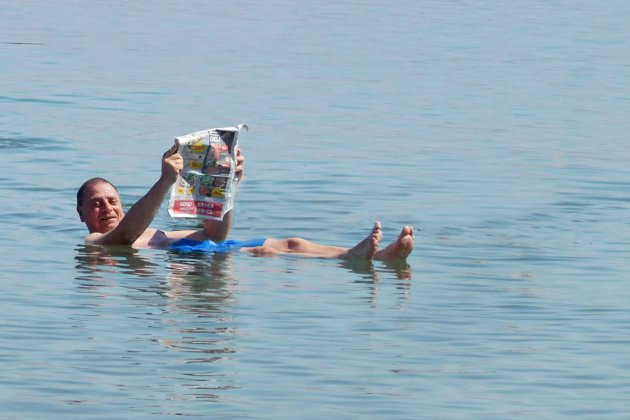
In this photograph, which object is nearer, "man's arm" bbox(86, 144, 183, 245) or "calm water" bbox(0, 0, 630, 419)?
"calm water" bbox(0, 0, 630, 419)

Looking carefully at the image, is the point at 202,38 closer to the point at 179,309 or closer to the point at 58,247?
the point at 58,247

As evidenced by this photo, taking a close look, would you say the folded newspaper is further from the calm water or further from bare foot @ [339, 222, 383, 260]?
bare foot @ [339, 222, 383, 260]

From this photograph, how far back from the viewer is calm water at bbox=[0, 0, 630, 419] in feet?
26.2

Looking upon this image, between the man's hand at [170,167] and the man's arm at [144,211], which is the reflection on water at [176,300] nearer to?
the man's arm at [144,211]

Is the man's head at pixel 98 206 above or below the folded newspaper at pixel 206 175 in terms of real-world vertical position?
below

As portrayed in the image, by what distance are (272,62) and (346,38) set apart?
3.90m

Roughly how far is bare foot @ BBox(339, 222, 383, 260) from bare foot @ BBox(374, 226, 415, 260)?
0.29ft

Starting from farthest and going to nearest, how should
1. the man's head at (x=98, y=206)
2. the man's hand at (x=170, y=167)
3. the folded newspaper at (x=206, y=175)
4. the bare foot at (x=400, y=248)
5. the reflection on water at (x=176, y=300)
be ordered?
the man's head at (x=98, y=206) < the bare foot at (x=400, y=248) < the folded newspaper at (x=206, y=175) < the man's hand at (x=170, y=167) < the reflection on water at (x=176, y=300)

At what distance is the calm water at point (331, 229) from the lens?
799cm

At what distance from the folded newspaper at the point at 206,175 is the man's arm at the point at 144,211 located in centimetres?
13

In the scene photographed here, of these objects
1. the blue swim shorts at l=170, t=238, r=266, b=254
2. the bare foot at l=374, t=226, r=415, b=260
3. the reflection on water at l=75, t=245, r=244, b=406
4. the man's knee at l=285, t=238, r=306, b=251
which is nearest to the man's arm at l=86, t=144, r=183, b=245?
the reflection on water at l=75, t=245, r=244, b=406

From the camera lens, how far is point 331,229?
41.9ft

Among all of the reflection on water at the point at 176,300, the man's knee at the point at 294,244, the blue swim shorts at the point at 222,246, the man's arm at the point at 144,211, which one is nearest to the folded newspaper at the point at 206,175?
the man's arm at the point at 144,211

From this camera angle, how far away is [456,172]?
15.6 meters
